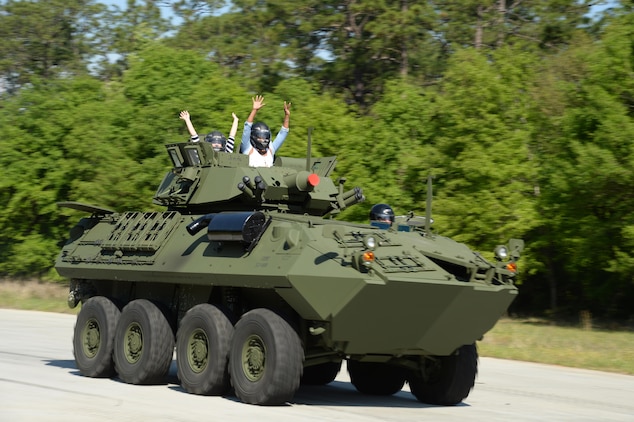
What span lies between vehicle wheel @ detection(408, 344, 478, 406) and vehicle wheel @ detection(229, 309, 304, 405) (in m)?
2.10

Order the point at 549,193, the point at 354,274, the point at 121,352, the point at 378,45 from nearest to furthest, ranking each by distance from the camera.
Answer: the point at 354,274
the point at 121,352
the point at 549,193
the point at 378,45

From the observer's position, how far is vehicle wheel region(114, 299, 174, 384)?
13.2 metres

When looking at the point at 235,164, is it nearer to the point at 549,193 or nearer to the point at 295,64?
the point at 549,193

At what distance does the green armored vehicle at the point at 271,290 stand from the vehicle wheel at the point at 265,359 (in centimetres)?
2

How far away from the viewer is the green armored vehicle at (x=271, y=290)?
36.2 feet

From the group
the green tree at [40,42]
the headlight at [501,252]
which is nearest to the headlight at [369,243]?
the headlight at [501,252]

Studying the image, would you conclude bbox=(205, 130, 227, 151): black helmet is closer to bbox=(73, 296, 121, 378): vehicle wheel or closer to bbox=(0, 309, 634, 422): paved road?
bbox=(73, 296, 121, 378): vehicle wheel

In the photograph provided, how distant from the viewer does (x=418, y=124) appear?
117 ft

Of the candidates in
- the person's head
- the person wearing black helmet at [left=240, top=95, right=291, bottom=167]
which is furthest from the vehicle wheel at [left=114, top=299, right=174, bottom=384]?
the person's head

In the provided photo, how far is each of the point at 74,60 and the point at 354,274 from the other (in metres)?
51.8

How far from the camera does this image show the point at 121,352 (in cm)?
1367

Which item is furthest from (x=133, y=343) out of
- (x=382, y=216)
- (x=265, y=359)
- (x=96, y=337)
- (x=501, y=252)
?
(x=501, y=252)

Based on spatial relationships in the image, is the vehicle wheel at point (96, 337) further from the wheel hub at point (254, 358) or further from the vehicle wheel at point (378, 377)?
the vehicle wheel at point (378, 377)

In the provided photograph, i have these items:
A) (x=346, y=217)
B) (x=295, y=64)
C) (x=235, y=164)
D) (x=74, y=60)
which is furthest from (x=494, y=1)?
(x=235, y=164)
